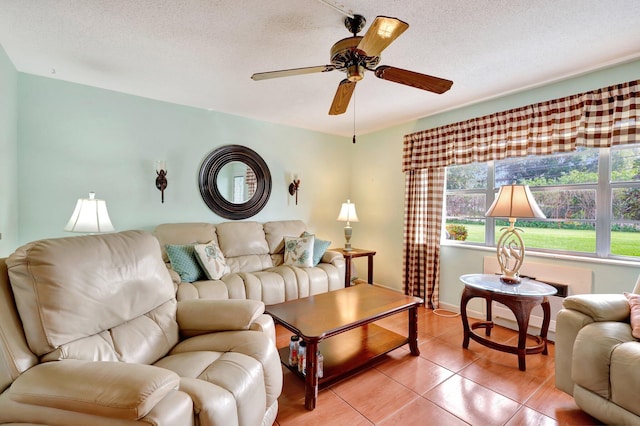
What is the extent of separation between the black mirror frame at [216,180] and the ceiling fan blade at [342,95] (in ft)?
5.93

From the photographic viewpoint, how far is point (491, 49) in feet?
6.79

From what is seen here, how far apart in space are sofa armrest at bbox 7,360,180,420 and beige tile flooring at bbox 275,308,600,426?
3.17 ft

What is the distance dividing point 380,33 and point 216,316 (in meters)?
1.73

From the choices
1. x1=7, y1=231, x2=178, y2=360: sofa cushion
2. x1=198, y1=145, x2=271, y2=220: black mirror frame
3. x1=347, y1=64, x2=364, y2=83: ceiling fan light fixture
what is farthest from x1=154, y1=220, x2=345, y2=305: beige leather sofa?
x1=347, y1=64, x2=364, y2=83: ceiling fan light fixture

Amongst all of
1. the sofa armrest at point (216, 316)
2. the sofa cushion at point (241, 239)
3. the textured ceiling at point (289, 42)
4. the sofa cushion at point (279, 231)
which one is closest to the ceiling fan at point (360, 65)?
the textured ceiling at point (289, 42)

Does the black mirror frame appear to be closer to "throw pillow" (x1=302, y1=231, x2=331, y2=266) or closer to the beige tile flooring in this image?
"throw pillow" (x1=302, y1=231, x2=331, y2=266)

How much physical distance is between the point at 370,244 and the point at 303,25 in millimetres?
3250

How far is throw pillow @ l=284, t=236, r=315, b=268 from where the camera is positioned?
3.40 metres

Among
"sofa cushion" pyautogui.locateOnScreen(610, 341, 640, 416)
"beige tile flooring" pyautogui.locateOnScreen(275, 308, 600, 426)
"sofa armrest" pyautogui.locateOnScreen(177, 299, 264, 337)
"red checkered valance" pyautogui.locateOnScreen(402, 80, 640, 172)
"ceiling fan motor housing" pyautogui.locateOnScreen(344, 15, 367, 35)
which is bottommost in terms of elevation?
"beige tile flooring" pyautogui.locateOnScreen(275, 308, 600, 426)

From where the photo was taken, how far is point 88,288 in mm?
1299

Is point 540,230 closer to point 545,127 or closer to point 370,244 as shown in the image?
point 545,127

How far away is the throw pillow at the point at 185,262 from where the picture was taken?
2.73 m

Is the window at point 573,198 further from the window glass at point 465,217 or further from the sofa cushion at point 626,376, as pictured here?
the sofa cushion at point 626,376

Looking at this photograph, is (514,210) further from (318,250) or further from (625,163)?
(318,250)
